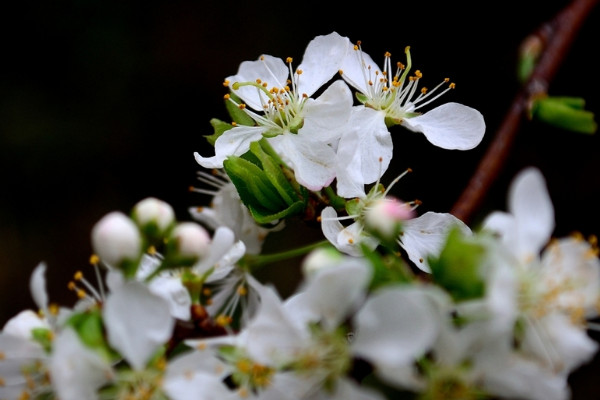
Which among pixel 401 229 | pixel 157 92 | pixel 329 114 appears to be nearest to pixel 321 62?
pixel 329 114

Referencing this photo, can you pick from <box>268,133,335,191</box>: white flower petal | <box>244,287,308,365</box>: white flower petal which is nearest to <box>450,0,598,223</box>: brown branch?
<box>268,133,335,191</box>: white flower petal

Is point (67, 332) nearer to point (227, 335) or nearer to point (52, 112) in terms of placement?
point (227, 335)

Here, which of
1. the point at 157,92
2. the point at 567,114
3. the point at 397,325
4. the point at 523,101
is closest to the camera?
the point at 397,325

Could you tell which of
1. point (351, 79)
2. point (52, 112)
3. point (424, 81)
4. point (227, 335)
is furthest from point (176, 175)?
point (227, 335)

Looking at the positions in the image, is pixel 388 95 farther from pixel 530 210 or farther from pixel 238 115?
pixel 530 210

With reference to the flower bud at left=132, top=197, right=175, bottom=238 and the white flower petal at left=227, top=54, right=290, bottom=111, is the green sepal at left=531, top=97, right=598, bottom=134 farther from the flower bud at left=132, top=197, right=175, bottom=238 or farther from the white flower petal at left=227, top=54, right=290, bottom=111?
the flower bud at left=132, top=197, right=175, bottom=238

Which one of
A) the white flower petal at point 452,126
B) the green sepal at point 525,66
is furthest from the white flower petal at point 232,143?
the green sepal at point 525,66
